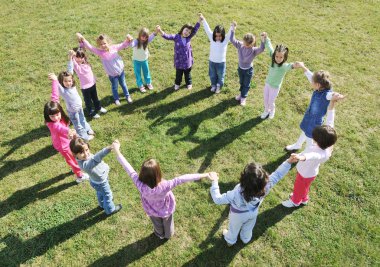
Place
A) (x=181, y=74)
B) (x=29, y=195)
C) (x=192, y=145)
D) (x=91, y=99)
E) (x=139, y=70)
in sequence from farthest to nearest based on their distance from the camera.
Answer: (x=181, y=74) < (x=139, y=70) < (x=91, y=99) < (x=192, y=145) < (x=29, y=195)

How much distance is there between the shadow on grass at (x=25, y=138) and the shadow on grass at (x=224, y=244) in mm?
4792

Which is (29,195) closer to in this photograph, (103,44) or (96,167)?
(96,167)

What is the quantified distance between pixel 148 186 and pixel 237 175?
2.83 meters

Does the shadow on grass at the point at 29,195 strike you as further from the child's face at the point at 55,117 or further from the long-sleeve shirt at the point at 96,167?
the long-sleeve shirt at the point at 96,167

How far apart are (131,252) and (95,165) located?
1.74 meters

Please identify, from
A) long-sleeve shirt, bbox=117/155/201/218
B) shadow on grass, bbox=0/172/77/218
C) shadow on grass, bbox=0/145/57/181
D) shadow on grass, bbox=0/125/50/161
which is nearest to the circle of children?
long-sleeve shirt, bbox=117/155/201/218

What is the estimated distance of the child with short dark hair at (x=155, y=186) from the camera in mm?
4438

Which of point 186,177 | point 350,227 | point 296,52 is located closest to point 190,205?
point 186,177

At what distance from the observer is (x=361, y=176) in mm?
6855

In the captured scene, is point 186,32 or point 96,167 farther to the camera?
point 186,32

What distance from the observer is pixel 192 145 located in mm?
7551

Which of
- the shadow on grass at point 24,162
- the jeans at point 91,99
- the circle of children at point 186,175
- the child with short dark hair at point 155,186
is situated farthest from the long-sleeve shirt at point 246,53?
the shadow on grass at point 24,162

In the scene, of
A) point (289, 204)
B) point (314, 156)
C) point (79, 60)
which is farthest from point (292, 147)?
point (79, 60)

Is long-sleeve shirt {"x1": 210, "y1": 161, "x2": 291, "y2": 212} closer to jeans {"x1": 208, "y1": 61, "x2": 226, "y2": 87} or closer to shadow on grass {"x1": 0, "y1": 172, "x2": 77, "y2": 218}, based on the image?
shadow on grass {"x1": 0, "y1": 172, "x2": 77, "y2": 218}
